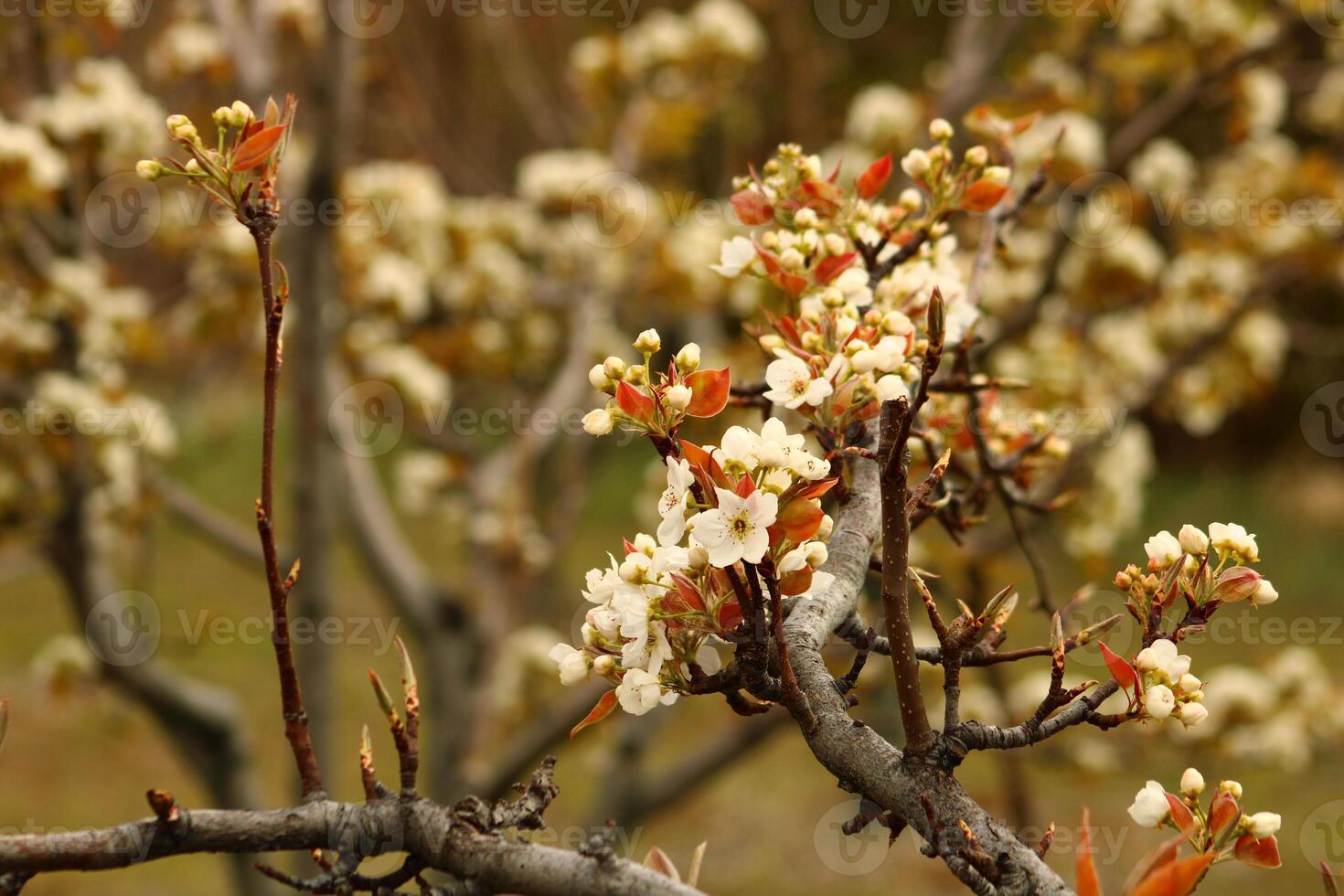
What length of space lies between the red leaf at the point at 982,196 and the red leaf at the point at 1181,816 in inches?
23.3

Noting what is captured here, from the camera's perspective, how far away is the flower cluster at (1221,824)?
79 cm

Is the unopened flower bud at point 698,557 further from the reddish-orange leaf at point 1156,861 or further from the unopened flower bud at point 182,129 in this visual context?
the unopened flower bud at point 182,129

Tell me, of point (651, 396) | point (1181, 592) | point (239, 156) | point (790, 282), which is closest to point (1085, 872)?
point (1181, 592)

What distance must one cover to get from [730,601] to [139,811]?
5232 millimetres

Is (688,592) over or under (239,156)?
under

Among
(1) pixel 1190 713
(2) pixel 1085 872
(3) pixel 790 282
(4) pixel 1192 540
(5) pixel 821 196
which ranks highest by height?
(5) pixel 821 196

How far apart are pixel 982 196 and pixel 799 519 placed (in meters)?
0.53

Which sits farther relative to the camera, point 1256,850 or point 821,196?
point 821,196

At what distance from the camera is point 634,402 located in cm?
77

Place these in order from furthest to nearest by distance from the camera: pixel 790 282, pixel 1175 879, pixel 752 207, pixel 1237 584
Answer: pixel 752 207 < pixel 790 282 < pixel 1237 584 < pixel 1175 879

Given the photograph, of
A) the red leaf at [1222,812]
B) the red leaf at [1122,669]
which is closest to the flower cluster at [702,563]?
the red leaf at [1122,669]

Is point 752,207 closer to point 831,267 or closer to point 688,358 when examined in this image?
point 831,267

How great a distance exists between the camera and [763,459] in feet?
2.53

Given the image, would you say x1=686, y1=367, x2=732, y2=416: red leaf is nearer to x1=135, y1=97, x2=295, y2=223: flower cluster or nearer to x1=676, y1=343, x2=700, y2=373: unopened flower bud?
x1=676, y1=343, x2=700, y2=373: unopened flower bud
